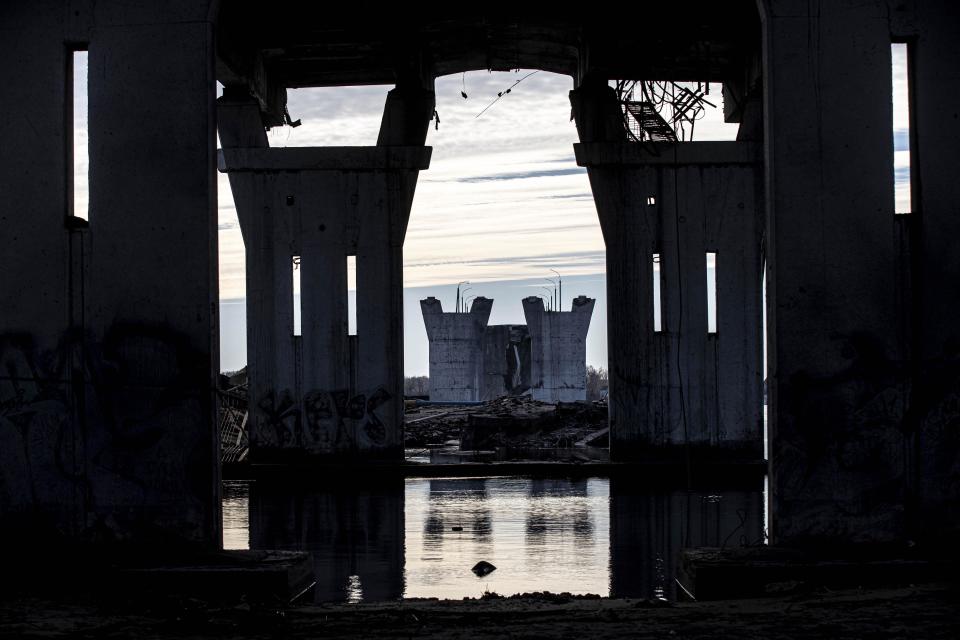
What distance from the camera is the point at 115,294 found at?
950cm

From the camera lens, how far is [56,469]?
9.43 m

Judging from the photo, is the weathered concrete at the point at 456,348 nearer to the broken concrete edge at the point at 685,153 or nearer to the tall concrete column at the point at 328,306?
the tall concrete column at the point at 328,306

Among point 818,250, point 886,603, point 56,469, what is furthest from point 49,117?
point 886,603

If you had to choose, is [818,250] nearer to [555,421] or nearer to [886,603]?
[886,603]

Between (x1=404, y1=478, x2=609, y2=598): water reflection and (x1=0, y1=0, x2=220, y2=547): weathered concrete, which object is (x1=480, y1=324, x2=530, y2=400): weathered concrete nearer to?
(x1=404, y1=478, x2=609, y2=598): water reflection

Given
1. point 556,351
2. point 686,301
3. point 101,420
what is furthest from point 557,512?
point 556,351

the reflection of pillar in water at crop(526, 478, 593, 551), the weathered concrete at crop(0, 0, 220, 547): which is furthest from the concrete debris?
the weathered concrete at crop(0, 0, 220, 547)

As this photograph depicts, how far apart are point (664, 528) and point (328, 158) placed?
406 inches

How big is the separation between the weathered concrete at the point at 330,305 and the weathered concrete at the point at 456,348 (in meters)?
34.4

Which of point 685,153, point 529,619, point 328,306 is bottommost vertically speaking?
point 529,619

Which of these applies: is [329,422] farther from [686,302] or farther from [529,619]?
[529,619]

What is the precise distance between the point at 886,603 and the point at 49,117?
708 cm

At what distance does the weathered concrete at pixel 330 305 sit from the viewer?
843 inches

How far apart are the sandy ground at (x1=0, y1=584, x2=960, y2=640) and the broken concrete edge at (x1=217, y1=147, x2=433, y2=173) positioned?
45.8 feet
